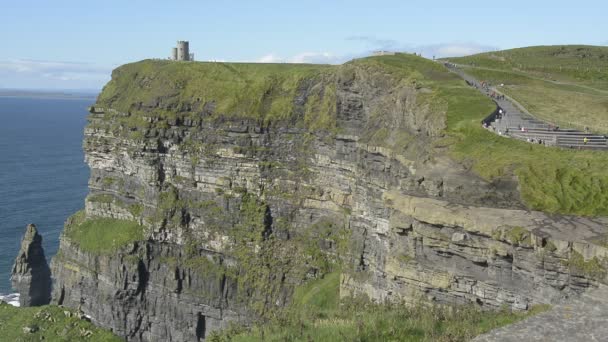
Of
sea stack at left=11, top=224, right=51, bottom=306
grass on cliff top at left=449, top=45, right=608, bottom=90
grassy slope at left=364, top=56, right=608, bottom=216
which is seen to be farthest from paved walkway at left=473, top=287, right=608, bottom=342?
sea stack at left=11, top=224, right=51, bottom=306

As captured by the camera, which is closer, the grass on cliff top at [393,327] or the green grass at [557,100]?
the grass on cliff top at [393,327]

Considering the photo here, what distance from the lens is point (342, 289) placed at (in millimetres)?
45656

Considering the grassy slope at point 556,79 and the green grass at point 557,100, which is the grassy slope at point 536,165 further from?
the grassy slope at point 556,79

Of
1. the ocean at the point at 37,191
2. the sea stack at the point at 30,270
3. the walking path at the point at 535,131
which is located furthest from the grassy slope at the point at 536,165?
the ocean at the point at 37,191

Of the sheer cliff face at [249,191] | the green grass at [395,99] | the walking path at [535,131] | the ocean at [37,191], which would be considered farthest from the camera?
the ocean at [37,191]

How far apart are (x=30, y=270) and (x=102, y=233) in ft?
35.6

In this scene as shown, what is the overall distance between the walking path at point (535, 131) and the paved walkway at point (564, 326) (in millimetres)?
16780

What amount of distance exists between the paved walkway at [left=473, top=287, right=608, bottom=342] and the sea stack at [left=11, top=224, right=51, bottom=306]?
6038 cm

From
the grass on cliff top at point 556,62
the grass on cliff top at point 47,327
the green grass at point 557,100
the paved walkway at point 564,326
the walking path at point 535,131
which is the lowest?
the grass on cliff top at point 47,327

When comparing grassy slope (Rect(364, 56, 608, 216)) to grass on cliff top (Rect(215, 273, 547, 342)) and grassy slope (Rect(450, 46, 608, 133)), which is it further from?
grassy slope (Rect(450, 46, 608, 133))

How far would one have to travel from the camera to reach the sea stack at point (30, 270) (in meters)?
66.3

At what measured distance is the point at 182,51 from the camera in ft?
250

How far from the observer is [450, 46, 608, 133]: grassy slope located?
44.1 metres

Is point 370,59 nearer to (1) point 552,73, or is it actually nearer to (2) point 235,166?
(2) point 235,166
